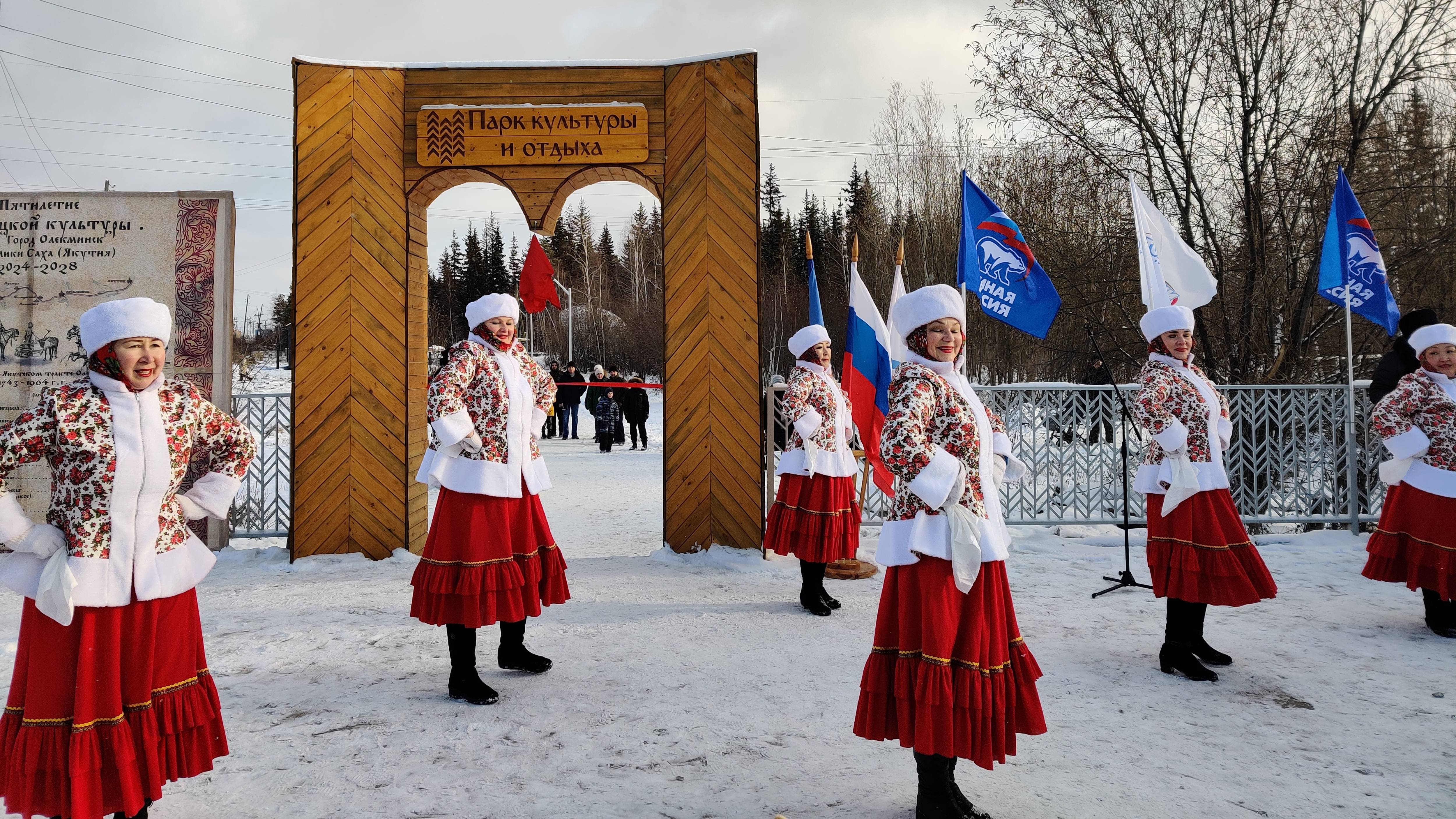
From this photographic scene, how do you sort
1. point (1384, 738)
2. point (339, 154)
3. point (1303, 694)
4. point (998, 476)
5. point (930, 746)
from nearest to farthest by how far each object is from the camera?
point (930, 746) < point (998, 476) < point (1384, 738) < point (1303, 694) < point (339, 154)

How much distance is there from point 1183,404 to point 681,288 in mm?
4147

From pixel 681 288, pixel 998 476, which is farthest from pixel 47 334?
pixel 998 476

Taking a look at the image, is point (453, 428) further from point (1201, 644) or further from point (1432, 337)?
point (1432, 337)

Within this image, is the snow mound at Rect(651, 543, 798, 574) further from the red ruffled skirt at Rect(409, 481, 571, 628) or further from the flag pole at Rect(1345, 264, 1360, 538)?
the flag pole at Rect(1345, 264, 1360, 538)

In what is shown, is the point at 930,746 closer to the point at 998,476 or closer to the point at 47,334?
the point at 998,476

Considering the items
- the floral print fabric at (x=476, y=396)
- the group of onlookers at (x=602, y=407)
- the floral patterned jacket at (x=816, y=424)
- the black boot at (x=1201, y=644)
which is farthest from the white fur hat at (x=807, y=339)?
the group of onlookers at (x=602, y=407)

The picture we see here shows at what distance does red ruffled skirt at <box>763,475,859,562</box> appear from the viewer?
5504mm

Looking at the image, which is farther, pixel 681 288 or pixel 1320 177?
pixel 1320 177

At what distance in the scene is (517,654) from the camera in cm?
430

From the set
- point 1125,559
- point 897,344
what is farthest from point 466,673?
point 1125,559

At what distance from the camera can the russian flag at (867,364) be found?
6.16 meters

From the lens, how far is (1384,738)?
349cm

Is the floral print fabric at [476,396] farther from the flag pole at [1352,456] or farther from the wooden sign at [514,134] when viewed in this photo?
the flag pole at [1352,456]

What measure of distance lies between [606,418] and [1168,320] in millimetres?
12922
